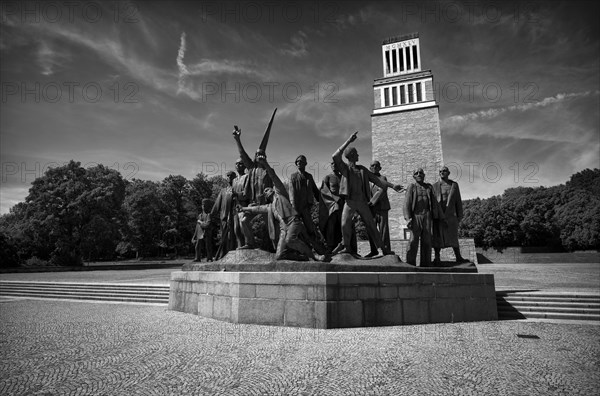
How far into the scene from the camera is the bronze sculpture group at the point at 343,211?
8.46 meters

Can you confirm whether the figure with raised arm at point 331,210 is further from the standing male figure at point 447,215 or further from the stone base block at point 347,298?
the standing male figure at point 447,215

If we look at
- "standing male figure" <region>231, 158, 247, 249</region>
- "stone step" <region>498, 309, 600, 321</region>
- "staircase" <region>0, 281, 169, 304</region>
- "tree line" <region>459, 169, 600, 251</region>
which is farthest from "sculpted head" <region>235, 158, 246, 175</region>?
"tree line" <region>459, 169, 600, 251</region>

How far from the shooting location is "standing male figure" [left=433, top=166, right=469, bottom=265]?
9.49 meters

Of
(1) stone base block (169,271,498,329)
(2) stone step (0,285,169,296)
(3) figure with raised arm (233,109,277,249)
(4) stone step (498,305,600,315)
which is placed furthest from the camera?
(2) stone step (0,285,169,296)

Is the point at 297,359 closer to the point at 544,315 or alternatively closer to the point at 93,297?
the point at 544,315

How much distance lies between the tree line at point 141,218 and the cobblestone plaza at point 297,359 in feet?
64.6

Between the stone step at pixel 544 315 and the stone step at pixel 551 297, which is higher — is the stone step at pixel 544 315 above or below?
below

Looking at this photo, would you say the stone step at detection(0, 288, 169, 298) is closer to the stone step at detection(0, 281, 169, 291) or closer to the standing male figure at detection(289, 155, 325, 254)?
the stone step at detection(0, 281, 169, 291)

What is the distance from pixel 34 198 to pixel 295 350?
123 feet

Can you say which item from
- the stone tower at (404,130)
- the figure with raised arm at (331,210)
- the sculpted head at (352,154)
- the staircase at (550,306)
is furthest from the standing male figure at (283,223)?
the stone tower at (404,130)

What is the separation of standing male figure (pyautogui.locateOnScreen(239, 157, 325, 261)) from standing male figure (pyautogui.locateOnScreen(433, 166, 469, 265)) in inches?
133

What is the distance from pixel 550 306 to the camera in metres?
8.85

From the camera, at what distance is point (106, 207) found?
1377 inches

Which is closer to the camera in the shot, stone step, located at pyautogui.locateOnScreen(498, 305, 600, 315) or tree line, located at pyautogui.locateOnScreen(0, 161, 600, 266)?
stone step, located at pyautogui.locateOnScreen(498, 305, 600, 315)
